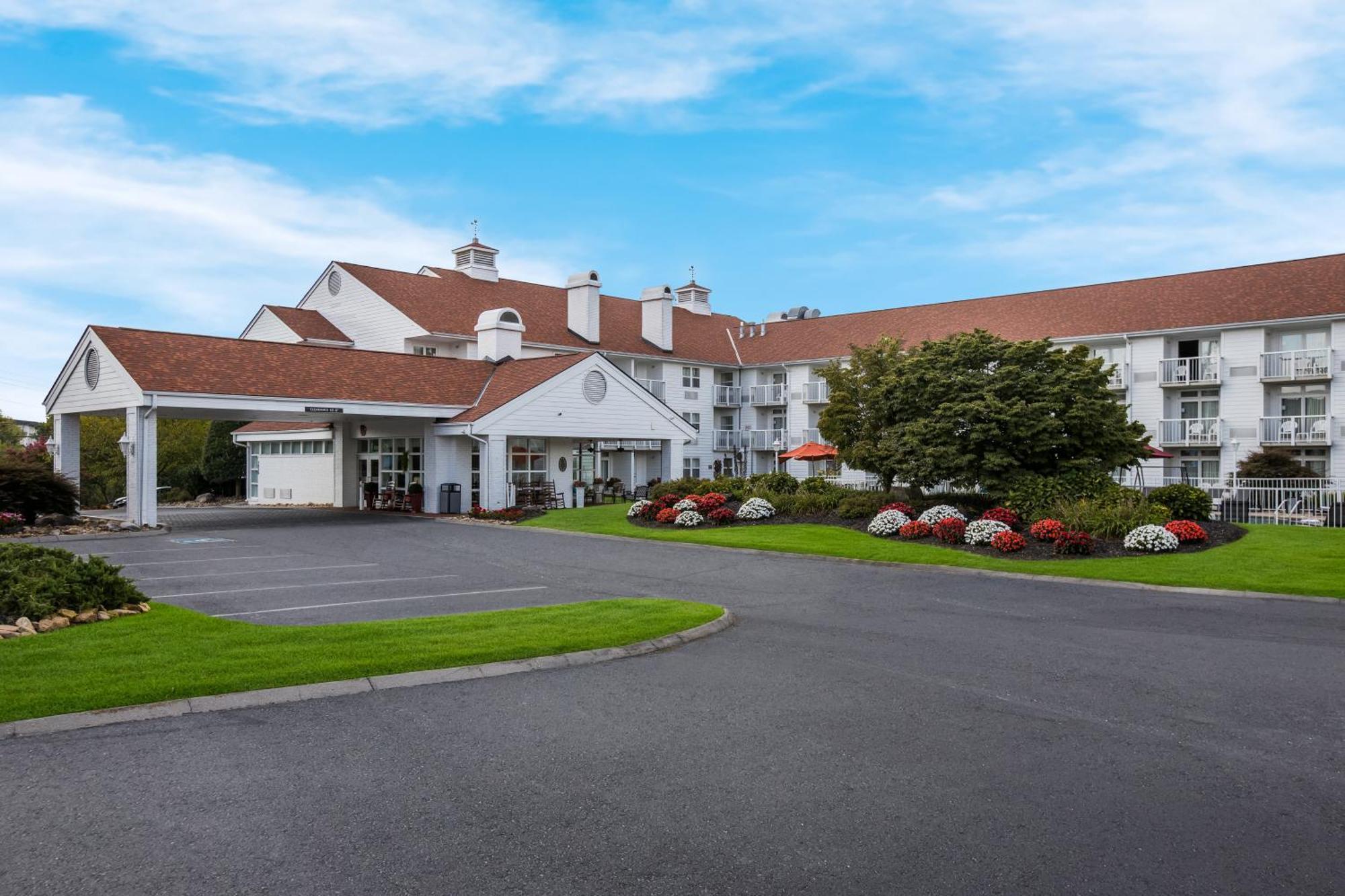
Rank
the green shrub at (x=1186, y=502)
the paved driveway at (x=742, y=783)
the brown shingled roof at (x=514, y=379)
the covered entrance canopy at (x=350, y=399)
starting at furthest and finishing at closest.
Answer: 1. the brown shingled roof at (x=514, y=379)
2. the covered entrance canopy at (x=350, y=399)
3. the green shrub at (x=1186, y=502)
4. the paved driveway at (x=742, y=783)

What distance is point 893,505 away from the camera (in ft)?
77.0

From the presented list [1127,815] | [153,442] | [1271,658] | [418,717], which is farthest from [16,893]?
[153,442]

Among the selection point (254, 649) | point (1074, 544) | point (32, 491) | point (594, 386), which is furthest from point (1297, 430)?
point (32, 491)

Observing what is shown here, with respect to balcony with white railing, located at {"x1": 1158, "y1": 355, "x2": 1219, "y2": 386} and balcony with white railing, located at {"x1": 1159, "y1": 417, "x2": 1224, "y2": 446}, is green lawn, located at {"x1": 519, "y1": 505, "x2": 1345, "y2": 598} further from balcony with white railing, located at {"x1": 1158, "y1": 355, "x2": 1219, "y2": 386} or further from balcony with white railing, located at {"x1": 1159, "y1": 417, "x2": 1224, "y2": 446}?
balcony with white railing, located at {"x1": 1158, "y1": 355, "x2": 1219, "y2": 386}

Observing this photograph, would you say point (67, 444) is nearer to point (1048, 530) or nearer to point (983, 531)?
point (983, 531)

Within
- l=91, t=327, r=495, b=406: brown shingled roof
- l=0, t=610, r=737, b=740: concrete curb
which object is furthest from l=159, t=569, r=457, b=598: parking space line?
l=91, t=327, r=495, b=406: brown shingled roof

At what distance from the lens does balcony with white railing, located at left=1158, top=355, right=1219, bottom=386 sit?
3641 centimetres

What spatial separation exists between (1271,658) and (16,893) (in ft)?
35.0

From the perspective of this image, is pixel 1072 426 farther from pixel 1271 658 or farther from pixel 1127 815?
pixel 1127 815

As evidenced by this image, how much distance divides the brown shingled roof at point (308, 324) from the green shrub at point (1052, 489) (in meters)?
29.6

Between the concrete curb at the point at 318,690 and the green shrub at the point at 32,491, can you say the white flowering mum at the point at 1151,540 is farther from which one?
the green shrub at the point at 32,491

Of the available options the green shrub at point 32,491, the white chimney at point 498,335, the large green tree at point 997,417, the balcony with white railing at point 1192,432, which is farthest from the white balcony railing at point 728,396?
the green shrub at point 32,491

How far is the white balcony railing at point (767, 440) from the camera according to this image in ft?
158

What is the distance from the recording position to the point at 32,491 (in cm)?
2522
